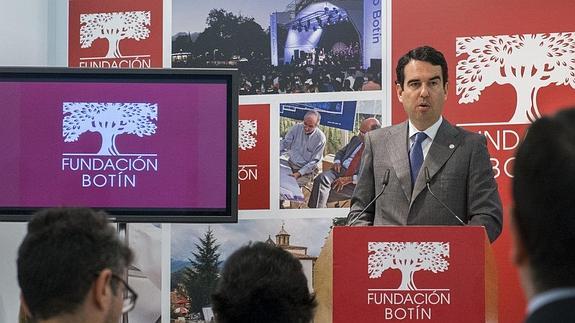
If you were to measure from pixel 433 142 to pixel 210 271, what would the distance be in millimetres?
1855

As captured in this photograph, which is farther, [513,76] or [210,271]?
[210,271]

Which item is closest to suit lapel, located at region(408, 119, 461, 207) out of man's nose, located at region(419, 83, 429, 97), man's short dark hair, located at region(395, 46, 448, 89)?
man's nose, located at region(419, 83, 429, 97)

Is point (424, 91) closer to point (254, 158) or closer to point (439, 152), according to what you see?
point (439, 152)

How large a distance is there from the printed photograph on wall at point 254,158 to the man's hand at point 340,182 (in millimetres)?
393

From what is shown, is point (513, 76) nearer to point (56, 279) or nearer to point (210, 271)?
point (210, 271)

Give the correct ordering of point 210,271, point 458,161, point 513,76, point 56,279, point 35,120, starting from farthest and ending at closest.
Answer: point 210,271 < point 513,76 < point 35,120 < point 458,161 < point 56,279

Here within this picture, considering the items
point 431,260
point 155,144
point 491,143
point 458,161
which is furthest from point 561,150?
point 491,143

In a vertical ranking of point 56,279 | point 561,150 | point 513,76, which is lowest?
point 56,279

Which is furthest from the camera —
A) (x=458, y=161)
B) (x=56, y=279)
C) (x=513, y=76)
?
(x=513, y=76)

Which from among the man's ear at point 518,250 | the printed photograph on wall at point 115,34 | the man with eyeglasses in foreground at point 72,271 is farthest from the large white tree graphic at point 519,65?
the man's ear at point 518,250

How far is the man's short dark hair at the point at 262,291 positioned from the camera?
193 cm

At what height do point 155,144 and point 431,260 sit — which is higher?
point 155,144

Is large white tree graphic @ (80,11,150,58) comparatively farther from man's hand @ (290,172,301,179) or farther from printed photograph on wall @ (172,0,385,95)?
man's hand @ (290,172,301,179)

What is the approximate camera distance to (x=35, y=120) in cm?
485
